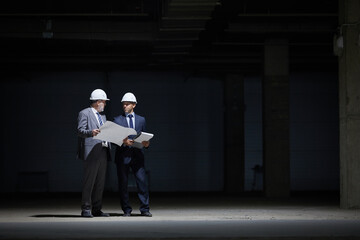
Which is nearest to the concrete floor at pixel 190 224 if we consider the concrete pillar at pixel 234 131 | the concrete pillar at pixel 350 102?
the concrete pillar at pixel 350 102

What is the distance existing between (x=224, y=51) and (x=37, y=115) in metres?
7.74

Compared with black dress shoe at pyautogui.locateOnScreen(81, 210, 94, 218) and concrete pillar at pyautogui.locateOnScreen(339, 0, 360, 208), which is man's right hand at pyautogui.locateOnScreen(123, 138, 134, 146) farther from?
concrete pillar at pyautogui.locateOnScreen(339, 0, 360, 208)

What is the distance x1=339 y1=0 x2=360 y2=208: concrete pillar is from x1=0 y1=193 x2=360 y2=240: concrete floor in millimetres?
595

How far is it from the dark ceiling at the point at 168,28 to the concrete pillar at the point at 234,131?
307 cm

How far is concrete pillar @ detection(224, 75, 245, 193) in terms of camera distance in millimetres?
30141

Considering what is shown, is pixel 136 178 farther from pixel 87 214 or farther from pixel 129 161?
pixel 87 214

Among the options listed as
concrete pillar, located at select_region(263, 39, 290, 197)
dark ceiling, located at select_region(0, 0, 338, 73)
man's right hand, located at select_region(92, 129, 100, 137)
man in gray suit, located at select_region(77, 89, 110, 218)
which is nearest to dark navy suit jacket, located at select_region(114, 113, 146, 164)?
man in gray suit, located at select_region(77, 89, 110, 218)

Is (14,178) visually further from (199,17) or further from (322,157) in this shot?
(199,17)

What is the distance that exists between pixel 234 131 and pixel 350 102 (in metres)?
13.8

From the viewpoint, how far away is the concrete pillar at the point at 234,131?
30141 mm

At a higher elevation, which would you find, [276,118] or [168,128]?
[276,118]

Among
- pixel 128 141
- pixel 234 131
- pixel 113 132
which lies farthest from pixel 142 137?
pixel 234 131

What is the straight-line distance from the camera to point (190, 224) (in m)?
12.7

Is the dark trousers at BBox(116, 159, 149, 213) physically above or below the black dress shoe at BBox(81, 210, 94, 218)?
above
